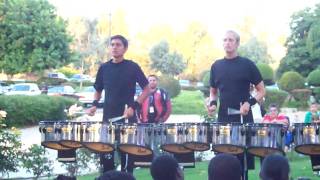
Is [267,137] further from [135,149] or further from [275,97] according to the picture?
[275,97]

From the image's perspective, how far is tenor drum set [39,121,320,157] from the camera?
6.88 meters

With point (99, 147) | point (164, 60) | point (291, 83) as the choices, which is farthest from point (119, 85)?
point (164, 60)

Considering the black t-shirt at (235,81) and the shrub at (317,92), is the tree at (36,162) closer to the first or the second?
the black t-shirt at (235,81)

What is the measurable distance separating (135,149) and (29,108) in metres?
19.6

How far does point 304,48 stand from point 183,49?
34.7 m

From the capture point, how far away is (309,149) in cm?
714

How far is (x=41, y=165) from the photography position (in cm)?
1123

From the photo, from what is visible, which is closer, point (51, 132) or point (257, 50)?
point (51, 132)

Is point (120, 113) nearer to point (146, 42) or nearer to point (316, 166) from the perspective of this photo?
point (316, 166)

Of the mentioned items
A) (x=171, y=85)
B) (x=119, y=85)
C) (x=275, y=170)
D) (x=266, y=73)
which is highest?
(x=266, y=73)

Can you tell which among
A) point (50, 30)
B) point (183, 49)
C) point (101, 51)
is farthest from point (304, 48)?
point (101, 51)

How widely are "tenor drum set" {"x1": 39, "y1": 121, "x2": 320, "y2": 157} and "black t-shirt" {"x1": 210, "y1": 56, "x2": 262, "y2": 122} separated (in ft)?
1.64

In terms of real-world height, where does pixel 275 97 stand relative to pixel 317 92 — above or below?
below

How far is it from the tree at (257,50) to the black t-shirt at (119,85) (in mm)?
73062
